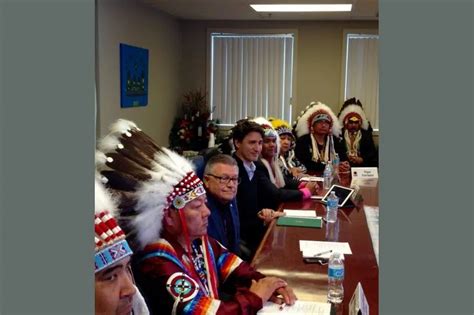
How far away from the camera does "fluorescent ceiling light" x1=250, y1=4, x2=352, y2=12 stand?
4.80 meters

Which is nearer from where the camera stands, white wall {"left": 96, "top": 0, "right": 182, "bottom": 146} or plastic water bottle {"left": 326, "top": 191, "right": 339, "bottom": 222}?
plastic water bottle {"left": 326, "top": 191, "right": 339, "bottom": 222}

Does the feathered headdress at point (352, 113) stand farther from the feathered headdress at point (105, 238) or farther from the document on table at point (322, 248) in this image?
the feathered headdress at point (105, 238)

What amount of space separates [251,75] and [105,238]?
541 cm

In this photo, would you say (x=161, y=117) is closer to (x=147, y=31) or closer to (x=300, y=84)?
(x=147, y=31)

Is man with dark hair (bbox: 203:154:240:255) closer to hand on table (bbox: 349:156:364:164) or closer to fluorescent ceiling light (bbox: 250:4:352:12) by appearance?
fluorescent ceiling light (bbox: 250:4:352:12)

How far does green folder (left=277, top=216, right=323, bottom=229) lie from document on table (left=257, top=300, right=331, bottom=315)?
1.05 metres

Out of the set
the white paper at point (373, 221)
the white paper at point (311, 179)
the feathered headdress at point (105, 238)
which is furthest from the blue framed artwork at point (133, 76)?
the feathered headdress at point (105, 238)

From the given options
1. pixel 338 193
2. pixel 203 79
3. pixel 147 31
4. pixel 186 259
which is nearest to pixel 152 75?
pixel 147 31

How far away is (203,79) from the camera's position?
638 cm

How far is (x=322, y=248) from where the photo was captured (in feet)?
7.49

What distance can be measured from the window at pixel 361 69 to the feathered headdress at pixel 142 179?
15.9 feet

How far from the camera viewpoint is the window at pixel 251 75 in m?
6.22

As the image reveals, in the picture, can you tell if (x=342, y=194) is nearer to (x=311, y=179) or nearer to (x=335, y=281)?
(x=311, y=179)

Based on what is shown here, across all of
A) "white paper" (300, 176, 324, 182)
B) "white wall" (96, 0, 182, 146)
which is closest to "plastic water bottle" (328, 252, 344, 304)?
"white wall" (96, 0, 182, 146)
